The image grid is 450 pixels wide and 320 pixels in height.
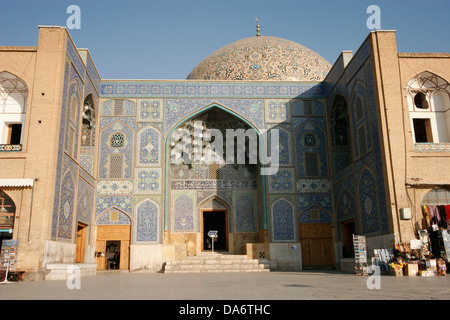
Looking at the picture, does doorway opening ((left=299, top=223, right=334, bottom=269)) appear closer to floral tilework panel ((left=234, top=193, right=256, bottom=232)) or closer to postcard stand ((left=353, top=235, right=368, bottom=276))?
floral tilework panel ((left=234, top=193, right=256, bottom=232))

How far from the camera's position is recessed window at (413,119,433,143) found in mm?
9852

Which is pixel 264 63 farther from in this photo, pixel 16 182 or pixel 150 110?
pixel 16 182

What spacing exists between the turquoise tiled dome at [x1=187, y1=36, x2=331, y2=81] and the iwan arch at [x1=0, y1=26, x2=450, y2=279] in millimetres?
53

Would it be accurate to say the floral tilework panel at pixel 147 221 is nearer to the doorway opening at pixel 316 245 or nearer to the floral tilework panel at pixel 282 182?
the floral tilework panel at pixel 282 182

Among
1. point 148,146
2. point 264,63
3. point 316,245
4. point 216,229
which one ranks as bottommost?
point 316,245

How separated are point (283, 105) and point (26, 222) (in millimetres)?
7968

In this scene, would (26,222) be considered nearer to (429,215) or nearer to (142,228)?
(142,228)

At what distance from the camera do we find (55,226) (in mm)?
8750

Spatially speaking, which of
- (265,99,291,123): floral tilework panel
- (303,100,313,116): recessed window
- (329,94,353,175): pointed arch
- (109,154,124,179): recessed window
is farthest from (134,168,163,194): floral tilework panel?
(329,94,353,175): pointed arch

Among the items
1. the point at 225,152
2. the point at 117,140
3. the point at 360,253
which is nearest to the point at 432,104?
the point at 360,253

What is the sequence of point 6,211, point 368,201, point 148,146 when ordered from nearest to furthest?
point 6,211, point 368,201, point 148,146

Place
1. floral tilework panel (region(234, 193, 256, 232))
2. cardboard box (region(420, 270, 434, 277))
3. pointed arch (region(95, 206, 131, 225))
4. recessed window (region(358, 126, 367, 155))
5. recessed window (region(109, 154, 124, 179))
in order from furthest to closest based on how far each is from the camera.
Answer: floral tilework panel (region(234, 193, 256, 232)), recessed window (region(109, 154, 124, 179)), pointed arch (region(95, 206, 131, 225)), recessed window (region(358, 126, 367, 155)), cardboard box (region(420, 270, 434, 277))

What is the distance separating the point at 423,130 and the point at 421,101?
743 mm

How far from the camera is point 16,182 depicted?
27.2 feet
